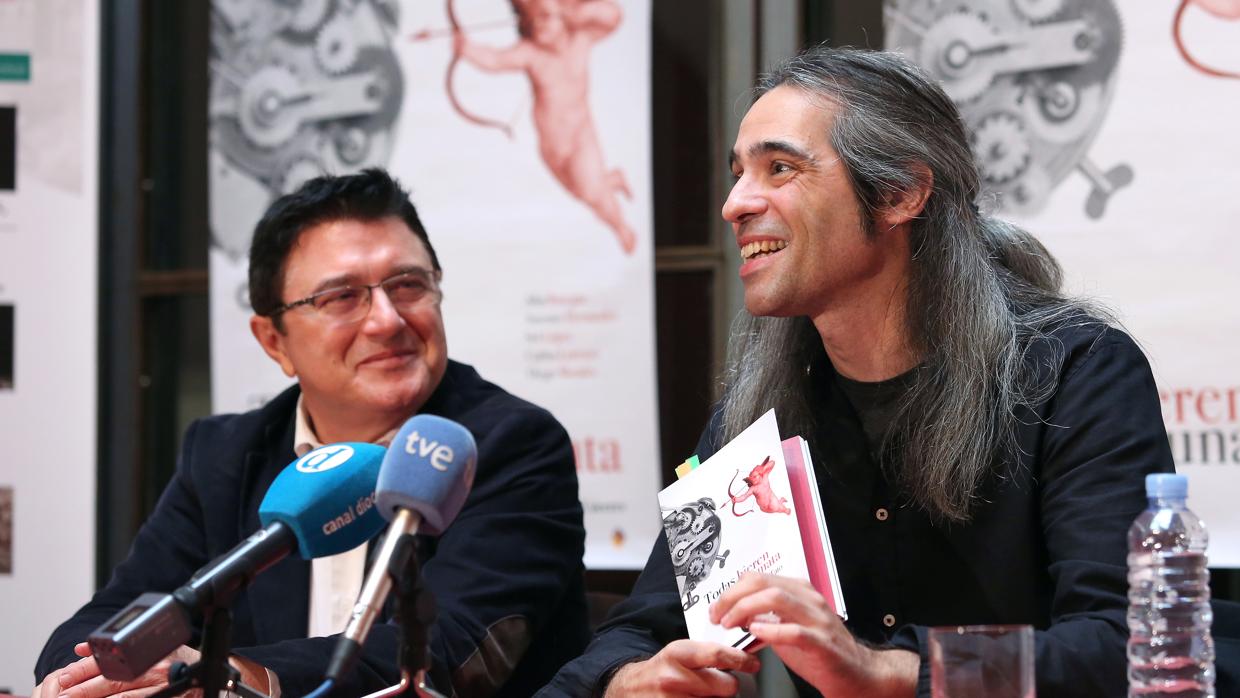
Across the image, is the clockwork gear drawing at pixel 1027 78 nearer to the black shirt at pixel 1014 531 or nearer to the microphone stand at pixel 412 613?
the black shirt at pixel 1014 531

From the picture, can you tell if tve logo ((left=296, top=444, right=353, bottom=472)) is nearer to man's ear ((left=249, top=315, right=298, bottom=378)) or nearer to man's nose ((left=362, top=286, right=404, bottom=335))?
man's nose ((left=362, top=286, right=404, bottom=335))

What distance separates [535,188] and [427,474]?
8.29 ft

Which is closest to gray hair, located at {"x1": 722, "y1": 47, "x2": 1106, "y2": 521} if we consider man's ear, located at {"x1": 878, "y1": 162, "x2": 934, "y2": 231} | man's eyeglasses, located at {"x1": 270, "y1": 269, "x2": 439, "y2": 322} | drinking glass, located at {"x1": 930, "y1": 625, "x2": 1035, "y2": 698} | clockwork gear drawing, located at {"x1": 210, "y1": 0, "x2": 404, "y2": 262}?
man's ear, located at {"x1": 878, "y1": 162, "x2": 934, "y2": 231}

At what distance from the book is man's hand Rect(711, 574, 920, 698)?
0.08 meters

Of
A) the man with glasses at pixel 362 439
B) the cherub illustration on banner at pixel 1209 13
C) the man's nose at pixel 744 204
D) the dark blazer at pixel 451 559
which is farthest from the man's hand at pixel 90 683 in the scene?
the cherub illustration on banner at pixel 1209 13

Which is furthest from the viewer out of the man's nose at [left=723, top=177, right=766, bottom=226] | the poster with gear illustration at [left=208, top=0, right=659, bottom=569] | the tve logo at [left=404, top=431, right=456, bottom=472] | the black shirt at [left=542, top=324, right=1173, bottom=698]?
the poster with gear illustration at [left=208, top=0, right=659, bottom=569]

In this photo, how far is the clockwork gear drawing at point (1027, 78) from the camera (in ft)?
11.0

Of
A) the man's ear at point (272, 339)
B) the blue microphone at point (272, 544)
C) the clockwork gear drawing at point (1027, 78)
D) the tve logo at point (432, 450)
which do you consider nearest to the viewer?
the blue microphone at point (272, 544)

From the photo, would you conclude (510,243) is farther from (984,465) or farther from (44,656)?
(984,465)

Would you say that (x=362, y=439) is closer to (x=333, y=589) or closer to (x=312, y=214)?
(x=333, y=589)

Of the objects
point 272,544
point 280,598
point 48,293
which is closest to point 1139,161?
point 280,598

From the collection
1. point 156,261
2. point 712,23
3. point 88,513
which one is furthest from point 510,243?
point 88,513

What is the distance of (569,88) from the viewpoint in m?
3.89

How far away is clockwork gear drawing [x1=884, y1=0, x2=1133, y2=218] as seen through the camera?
11.0 ft
